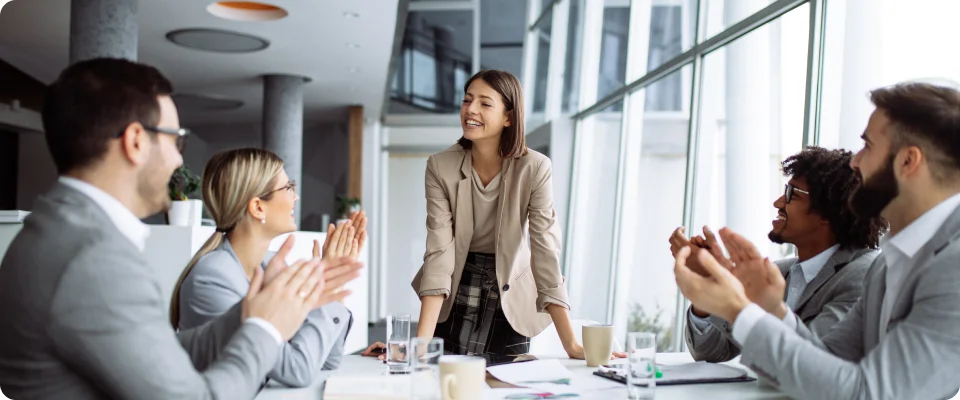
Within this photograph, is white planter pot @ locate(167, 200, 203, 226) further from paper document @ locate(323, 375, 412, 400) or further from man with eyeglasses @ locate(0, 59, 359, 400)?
man with eyeglasses @ locate(0, 59, 359, 400)

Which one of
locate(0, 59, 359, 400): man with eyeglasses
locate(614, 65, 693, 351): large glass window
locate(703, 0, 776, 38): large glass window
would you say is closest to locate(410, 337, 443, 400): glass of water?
locate(0, 59, 359, 400): man with eyeglasses

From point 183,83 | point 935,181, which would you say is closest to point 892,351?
point 935,181

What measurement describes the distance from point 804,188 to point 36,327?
5.95ft

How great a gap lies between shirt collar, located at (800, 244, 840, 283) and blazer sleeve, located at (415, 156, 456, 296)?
1063 mm

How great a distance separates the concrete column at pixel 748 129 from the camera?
12.6 ft

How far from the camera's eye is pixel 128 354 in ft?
3.70

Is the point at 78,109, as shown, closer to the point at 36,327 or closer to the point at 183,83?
the point at 36,327

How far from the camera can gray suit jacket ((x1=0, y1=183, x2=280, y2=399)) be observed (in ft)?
3.67

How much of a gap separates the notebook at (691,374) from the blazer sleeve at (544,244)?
0.52 metres

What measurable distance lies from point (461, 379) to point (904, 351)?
2.61ft

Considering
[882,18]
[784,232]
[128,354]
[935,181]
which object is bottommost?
[128,354]

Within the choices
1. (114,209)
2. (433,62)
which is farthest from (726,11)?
(433,62)

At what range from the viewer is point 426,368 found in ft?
5.42

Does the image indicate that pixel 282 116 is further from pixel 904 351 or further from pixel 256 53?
pixel 904 351
